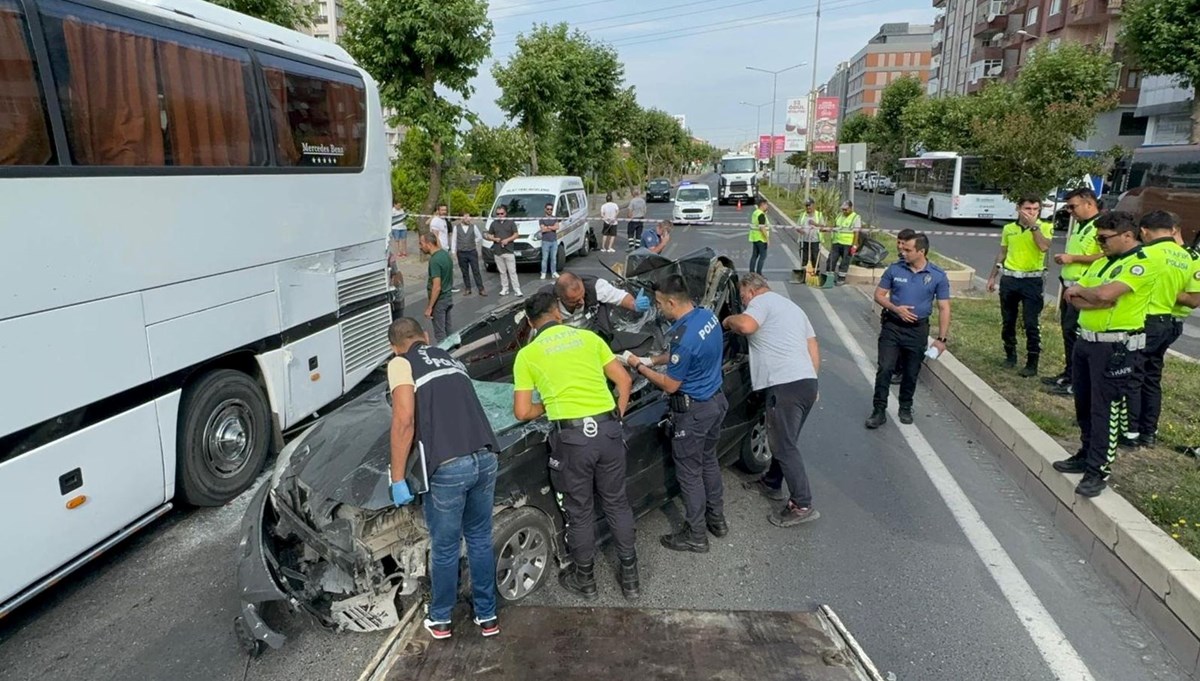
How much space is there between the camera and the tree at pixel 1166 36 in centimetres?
2066

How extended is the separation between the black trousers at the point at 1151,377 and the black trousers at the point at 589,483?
3776 mm

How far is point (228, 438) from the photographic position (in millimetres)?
4988

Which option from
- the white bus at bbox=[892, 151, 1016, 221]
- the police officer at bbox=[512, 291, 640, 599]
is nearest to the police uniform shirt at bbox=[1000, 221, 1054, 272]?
the police officer at bbox=[512, 291, 640, 599]

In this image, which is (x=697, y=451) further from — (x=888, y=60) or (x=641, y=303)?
(x=888, y=60)

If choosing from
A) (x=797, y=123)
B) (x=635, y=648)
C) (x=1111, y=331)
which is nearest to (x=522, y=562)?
(x=635, y=648)

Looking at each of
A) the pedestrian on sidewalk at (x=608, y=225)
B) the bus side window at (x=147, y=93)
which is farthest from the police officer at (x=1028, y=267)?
the pedestrian on sidewalk at (x=608, y=225)

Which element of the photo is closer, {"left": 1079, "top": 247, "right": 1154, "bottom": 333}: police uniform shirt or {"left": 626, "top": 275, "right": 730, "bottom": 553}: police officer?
{"left": 626, "top": 275, "right": 730, "bottom": 553}: police officer

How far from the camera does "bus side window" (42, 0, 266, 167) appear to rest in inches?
153

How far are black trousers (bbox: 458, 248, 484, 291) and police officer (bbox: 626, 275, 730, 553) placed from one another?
31.0ft

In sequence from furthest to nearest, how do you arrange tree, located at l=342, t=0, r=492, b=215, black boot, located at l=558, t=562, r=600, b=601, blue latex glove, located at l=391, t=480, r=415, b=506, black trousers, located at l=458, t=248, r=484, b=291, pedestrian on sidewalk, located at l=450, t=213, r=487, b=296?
tree, located at l=342, t=0, r=492, b=215, black trousers, located at l=458, t=248, r=484, b=291, pedestrian on sidewalk, located at l=450, t=213, r=487, b=296, black boot, located at l=558, t=562, r=600, b=601, blue latex glove, located at l=391, t=480, r=415, b=506

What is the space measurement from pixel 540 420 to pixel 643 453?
746mm

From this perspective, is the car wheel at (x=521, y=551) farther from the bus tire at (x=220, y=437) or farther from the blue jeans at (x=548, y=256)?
the blue jeans at (x=548, y=256)

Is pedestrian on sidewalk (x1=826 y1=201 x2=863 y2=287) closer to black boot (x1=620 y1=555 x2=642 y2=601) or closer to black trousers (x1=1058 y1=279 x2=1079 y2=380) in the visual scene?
black trousers (x1=1058 y1=279 x2=1079 y2=380)

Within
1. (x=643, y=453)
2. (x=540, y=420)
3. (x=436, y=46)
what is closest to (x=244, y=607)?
(x=540, y=420)
